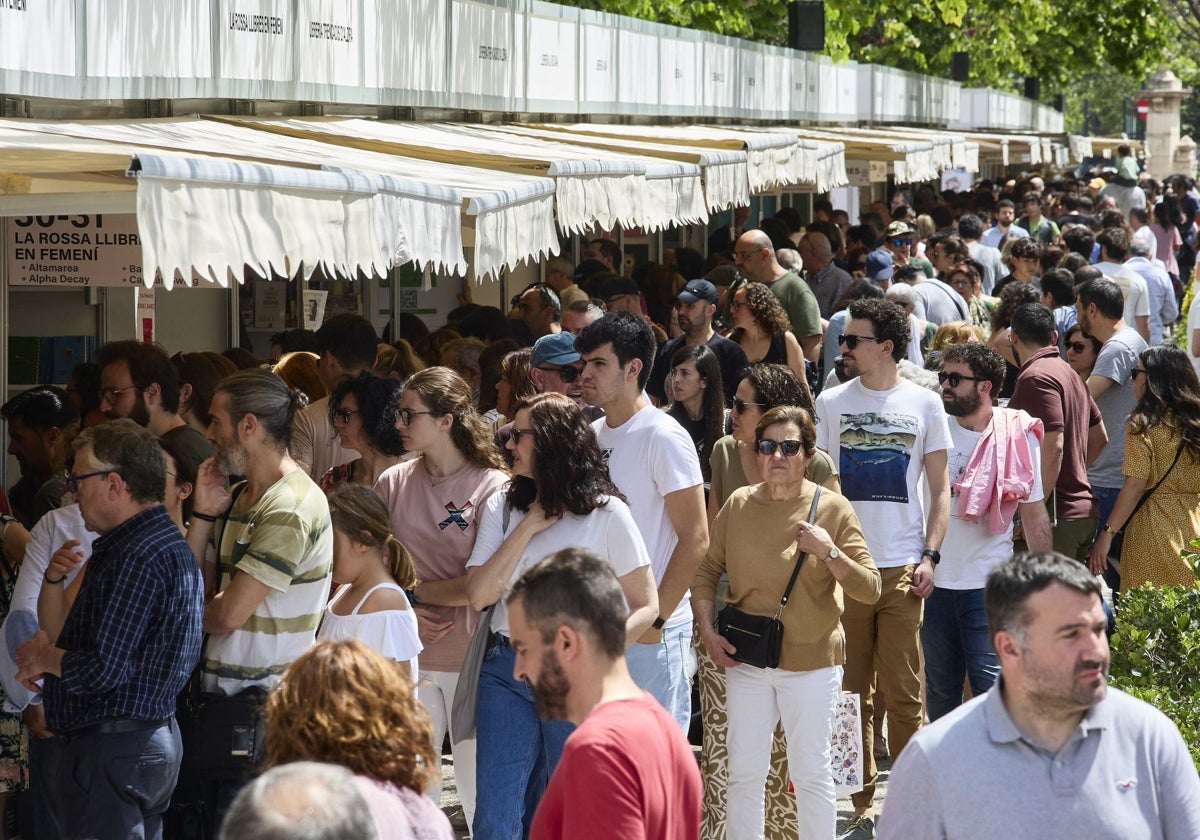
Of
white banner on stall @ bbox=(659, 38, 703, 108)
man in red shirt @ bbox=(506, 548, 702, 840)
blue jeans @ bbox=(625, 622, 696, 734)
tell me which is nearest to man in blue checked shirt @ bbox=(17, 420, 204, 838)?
blue jeans @ bbox=(625, 622, 696, 734)

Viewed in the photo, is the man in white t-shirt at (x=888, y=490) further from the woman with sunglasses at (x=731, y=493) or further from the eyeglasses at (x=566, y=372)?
the eyeglasses at (x=566, y=372)

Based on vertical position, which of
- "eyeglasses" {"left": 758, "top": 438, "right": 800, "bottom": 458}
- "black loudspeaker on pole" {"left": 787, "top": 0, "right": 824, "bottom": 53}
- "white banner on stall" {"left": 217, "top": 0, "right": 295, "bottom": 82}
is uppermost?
"black loudspeaker on pole" {"left": 787, "top": 0, "right": 824, "bottom": 53}

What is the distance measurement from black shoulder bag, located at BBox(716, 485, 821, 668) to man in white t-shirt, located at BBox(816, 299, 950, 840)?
91cm

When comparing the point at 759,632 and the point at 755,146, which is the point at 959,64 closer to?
the point at 755,146

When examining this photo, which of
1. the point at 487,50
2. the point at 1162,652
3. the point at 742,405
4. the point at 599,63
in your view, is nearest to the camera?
the point at 1162,652

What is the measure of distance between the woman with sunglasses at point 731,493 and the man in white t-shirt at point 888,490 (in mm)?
274

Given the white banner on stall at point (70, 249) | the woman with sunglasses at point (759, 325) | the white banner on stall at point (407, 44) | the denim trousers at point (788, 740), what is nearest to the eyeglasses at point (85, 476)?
the denim trousers at point (788, 740)

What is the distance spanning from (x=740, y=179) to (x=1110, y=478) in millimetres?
3079

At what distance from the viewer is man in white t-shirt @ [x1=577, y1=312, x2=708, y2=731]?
5805 millimetres

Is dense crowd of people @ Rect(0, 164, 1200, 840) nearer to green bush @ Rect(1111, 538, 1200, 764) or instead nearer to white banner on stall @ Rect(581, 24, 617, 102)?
green bush @ Rect(1111, 538, 1200, 764)

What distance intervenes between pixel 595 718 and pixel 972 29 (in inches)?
1514

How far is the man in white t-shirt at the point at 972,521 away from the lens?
7.25 meters

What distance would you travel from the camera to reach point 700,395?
7.43 m

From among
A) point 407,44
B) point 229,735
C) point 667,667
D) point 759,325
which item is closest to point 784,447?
point 667,667
